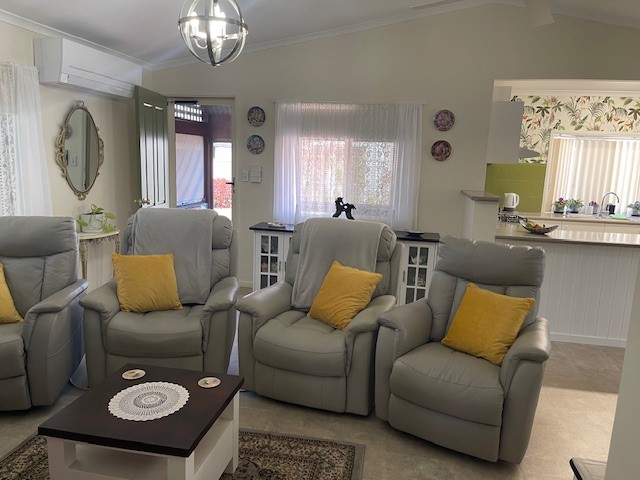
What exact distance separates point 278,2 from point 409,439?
3.49m

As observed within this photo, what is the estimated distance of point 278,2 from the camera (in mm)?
4039

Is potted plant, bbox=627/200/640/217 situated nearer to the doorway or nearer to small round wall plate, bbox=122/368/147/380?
the doorway

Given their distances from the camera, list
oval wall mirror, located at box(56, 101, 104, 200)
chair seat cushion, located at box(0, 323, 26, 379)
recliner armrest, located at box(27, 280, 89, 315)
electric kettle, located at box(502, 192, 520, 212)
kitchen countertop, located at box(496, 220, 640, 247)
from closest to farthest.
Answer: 1. chair seat cushion, located at box(0, 323, 26, 379)
2. recliner armrest, located at box(27, 280, 89, 315)
3. kitchen countertop, located at box(496, 220, 640, 247)
4. oval wall mirror, located at box(56, 101, 104, 200)
5. electric kettle, located at box(502, 192, 520, 212)

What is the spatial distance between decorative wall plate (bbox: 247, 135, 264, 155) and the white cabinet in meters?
1.10

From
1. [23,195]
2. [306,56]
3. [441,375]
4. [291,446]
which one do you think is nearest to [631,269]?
[441,375]

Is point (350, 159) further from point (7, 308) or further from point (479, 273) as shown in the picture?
point (7, 308)

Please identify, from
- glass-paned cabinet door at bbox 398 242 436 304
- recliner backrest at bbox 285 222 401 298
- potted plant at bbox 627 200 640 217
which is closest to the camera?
recliner backrest at bbox 285 222 401 298

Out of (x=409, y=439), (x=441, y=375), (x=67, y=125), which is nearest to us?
(x=441, y=375)

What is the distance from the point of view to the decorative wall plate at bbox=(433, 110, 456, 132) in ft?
16.2

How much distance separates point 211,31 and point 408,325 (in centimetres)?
179

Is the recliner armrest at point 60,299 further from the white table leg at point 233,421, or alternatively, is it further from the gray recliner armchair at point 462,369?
the gray recliner armchair at point 462,369

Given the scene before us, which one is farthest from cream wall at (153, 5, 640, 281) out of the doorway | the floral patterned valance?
the doorway

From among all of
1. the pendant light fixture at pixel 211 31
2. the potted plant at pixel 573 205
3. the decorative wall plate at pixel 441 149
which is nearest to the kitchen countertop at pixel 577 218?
the potted plant at pixel 573 205

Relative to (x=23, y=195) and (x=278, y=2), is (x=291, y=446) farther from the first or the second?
(x=278, y=2)
